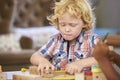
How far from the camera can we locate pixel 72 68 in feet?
5.73

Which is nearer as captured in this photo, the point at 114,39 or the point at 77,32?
the point at 114,39

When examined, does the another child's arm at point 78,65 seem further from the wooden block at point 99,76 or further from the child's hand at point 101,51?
the child's hand at point 101,51

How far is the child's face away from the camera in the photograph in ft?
6.14

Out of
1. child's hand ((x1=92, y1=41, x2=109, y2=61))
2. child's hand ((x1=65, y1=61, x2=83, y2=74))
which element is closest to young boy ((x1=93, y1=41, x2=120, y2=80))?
child's hand ((x1=92, y1=41, x2=109, y2=61))

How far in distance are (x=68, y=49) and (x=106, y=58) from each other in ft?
1.56

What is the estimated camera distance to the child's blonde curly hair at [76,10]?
6.20 ft

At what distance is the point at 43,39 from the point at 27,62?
981 millimetres

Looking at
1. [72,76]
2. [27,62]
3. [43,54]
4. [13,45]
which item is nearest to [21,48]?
[13,45]

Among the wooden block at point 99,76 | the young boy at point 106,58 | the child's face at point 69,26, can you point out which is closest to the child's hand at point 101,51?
the young boy at point 106,58

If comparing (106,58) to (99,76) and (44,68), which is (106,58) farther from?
(44,68)

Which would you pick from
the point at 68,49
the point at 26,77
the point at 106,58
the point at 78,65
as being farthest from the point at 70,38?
the point at 106,58

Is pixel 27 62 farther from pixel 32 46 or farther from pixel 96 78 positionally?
pixel 96 78

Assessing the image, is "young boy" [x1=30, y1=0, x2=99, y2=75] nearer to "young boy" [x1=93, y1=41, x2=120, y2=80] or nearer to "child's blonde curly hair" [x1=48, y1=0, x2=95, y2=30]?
"child's blonde curly hair" [x1=48, y1=0, x2=95, y2=30]

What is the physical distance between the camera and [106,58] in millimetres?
1503
